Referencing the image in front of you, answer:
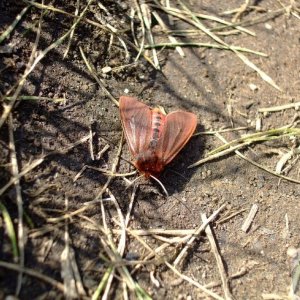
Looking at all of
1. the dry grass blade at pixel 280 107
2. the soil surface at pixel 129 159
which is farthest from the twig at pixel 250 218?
the dry grass blade at pixel 280 107

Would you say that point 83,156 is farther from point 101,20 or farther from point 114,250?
point 101,20

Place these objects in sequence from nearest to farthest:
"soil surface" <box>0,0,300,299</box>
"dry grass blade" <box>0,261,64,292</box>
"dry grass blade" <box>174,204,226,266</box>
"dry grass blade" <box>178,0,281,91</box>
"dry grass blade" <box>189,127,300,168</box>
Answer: "dry grass blade" <box>0,261,64,292</box> < "soil surface" <box>0,0,300,299</box> < "dry grass blade" <box>174,204,226,266</box> < "dry grass blade" <box>189,127,300,168</box> < "dry grass blade" <box>178,0,281,91</box>

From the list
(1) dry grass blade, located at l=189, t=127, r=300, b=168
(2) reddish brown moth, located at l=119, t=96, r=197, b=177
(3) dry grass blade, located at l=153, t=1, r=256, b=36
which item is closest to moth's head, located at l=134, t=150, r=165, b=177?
(2) reddish brown moth, located at l=119, t=96, r=197, b=177

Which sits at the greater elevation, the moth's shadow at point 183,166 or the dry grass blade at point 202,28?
the dry grass blade at point 202,28

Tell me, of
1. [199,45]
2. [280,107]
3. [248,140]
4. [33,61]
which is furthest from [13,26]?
[280,107]

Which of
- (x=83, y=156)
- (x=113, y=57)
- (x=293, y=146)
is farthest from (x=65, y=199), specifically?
(x=293, y=146)

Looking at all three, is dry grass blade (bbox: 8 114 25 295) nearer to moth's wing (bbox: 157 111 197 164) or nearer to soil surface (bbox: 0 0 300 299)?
soil surface (bbox: 0 0 300 299)

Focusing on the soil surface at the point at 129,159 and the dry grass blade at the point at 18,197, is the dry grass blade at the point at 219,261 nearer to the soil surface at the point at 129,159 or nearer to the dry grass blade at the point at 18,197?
the soil surface at the point at 129,159
